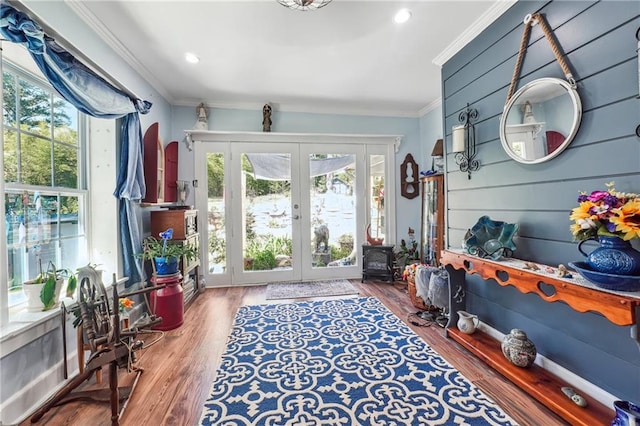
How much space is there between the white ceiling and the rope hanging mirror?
536mm

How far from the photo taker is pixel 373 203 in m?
4.17

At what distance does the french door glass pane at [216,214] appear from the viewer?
3.73m

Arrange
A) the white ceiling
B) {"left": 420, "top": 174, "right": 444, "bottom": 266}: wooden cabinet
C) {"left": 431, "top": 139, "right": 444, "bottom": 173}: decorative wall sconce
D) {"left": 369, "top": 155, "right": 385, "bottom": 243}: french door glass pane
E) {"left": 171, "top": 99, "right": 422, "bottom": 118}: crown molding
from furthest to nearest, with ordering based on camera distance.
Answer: {"left": 369, "top": 155, "right": 385, "bottom": 243}: french door glass pane
{"left": 171, "top": 99, "right": 422, "bottom": 118}: crown molding
{"left": 431, "top": 139, "right": 444, "bottom": 173}: decorative wall sconce
{"left": 420, "top": 174, "right": 444, "bottom": 266}: wooden cabinet
the white ceiling

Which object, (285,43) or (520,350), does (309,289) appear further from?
(285,43)

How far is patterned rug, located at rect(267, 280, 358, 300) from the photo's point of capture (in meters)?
3.36

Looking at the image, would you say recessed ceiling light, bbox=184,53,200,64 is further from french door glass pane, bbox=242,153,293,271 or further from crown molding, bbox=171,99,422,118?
french door glass pane, bbox=242,153,293,271

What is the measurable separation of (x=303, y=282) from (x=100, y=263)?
2365 mm

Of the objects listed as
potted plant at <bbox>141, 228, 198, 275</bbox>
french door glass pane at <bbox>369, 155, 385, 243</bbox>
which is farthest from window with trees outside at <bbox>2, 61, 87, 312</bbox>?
french door glass pane at <bbox>369, 155, 385, 243</bbox>

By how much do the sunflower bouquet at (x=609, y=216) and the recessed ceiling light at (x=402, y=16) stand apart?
1683 mm

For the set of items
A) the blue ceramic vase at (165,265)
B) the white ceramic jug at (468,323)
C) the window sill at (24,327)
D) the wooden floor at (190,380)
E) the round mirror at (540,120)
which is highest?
the round mirror at (540,120)

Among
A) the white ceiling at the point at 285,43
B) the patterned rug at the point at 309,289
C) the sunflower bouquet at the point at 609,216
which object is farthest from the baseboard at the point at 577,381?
the white ceiling at the point at 285,43

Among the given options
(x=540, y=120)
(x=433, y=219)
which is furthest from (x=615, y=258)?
(x=433, y=219)

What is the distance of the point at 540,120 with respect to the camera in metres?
1.70

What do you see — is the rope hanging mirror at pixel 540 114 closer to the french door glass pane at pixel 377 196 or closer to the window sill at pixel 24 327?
the french door glass pane at pixel 377 196
